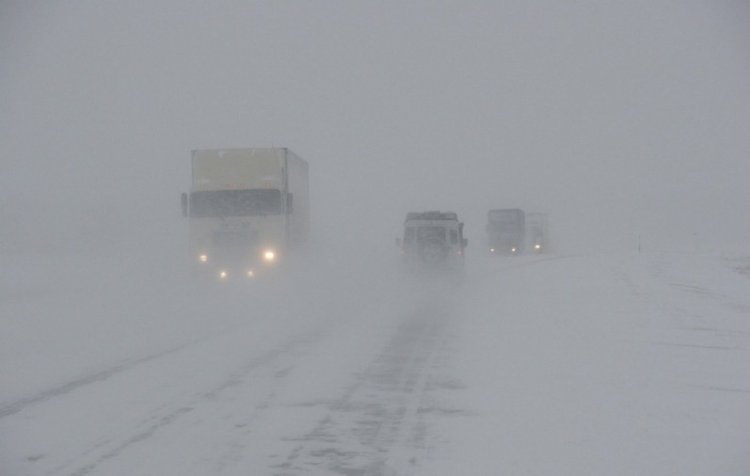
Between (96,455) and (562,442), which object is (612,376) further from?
(96,455)

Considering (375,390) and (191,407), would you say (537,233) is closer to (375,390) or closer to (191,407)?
(375,390)

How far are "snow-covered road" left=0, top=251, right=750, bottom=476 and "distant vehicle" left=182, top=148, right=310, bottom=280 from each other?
470 cm

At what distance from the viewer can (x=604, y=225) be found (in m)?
146

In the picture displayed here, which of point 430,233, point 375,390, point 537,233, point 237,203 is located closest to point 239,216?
point 237,203

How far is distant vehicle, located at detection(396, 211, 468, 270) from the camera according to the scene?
29859 mm

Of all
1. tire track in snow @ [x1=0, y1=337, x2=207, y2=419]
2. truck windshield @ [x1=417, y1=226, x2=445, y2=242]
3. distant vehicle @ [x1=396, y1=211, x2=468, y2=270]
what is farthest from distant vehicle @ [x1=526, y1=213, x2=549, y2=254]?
tire track in snow @ [x1=0, y1=337, x2=207, y2=419]

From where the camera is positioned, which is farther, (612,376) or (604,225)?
(604,225)

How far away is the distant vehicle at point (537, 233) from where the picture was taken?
6744cm

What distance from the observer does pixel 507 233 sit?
6047cm

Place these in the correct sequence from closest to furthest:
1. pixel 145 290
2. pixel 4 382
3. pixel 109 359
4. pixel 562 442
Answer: pixel 562 442 < pixel 4 382 < pixel 109 359 < pixel 145 290

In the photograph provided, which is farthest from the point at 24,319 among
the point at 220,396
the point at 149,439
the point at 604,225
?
the point at 604,225

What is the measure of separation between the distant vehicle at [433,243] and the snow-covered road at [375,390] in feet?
36.3

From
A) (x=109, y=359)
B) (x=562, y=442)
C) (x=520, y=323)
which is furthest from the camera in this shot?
(x=520, y=323)

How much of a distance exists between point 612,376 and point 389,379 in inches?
110
